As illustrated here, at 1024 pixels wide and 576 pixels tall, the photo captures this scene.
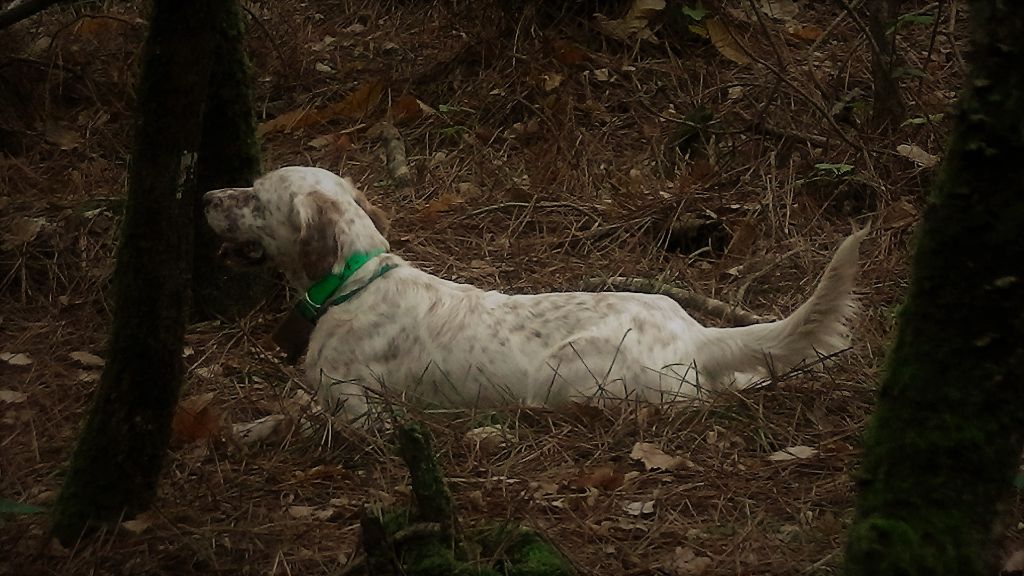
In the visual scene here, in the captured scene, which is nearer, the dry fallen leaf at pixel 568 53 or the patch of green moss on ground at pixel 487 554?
the patch of green moss on ground at pixel 487 554

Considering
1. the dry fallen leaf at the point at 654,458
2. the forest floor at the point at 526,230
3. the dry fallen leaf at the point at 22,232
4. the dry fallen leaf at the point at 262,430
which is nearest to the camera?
the forest floor at the point at 526,230

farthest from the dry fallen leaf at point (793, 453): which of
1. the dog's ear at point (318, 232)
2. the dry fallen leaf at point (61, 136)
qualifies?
the dry fallen leaf at point (61, 136)

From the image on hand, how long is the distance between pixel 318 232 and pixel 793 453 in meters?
2.09

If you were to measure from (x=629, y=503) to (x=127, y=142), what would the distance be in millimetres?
4908

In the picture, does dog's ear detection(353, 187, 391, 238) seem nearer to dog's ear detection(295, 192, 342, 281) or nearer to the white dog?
the white dog

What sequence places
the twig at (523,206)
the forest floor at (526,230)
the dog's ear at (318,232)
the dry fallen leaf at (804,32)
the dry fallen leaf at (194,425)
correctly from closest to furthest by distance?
the forest floor at (526,230)
the dry fallen leaf at (194,425)
the dog's ear at (318,232)
the twig at (523,206)
the dry fallen leaf at (804,32)

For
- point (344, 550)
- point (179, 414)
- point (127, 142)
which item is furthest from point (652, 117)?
point (344, 550)

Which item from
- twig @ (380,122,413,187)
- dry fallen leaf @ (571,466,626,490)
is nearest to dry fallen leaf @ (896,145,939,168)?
twig @ (380,122,413,187)

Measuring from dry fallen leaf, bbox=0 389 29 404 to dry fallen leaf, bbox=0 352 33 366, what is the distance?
306 millimetres

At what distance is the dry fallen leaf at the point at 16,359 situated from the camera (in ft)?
17.3

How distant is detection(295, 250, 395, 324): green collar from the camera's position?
5.16 metres

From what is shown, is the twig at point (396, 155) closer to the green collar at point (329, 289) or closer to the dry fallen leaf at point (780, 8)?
the green collar at point (329, 289)

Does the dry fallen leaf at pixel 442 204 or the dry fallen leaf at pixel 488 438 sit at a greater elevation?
the dry fallen leaf at pixel 488 438

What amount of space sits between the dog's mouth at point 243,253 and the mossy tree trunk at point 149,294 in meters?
1.90
